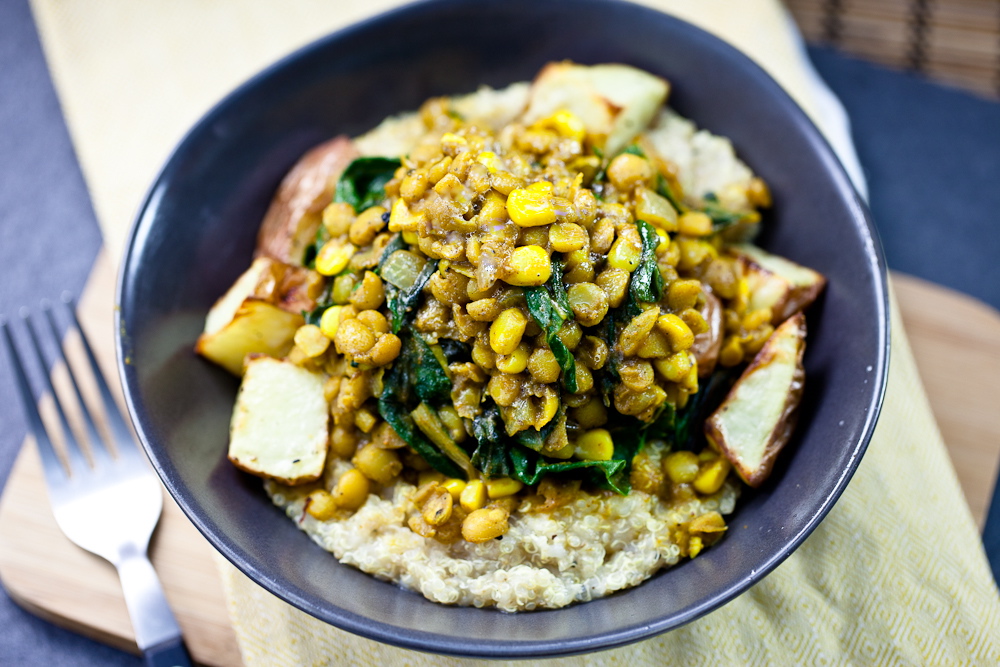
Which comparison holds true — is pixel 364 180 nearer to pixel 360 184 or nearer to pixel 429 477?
pixel 360 184

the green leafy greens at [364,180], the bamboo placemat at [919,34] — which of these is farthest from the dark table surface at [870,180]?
the green leafy greens at [364,180]

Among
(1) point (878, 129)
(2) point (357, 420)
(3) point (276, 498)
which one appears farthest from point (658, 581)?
(1) point (878, 129)

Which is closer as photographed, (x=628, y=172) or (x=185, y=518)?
(x=628, y=172)

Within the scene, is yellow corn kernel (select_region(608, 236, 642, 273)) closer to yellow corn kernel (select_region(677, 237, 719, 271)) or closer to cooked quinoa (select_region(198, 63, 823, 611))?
cooked quinoa (select_region(198, 63, 823, 611))

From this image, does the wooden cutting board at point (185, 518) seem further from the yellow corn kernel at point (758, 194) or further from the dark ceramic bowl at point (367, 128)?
the yellow corn kernel at point (758, 194)

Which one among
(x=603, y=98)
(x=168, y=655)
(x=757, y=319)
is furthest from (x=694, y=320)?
(x=168, y=655)

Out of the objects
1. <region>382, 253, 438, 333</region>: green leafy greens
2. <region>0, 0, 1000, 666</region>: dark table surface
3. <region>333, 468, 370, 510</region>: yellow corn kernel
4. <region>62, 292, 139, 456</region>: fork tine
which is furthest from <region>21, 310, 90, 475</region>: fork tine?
<region>382, 253, 438, 333</region>: green leafy greens
